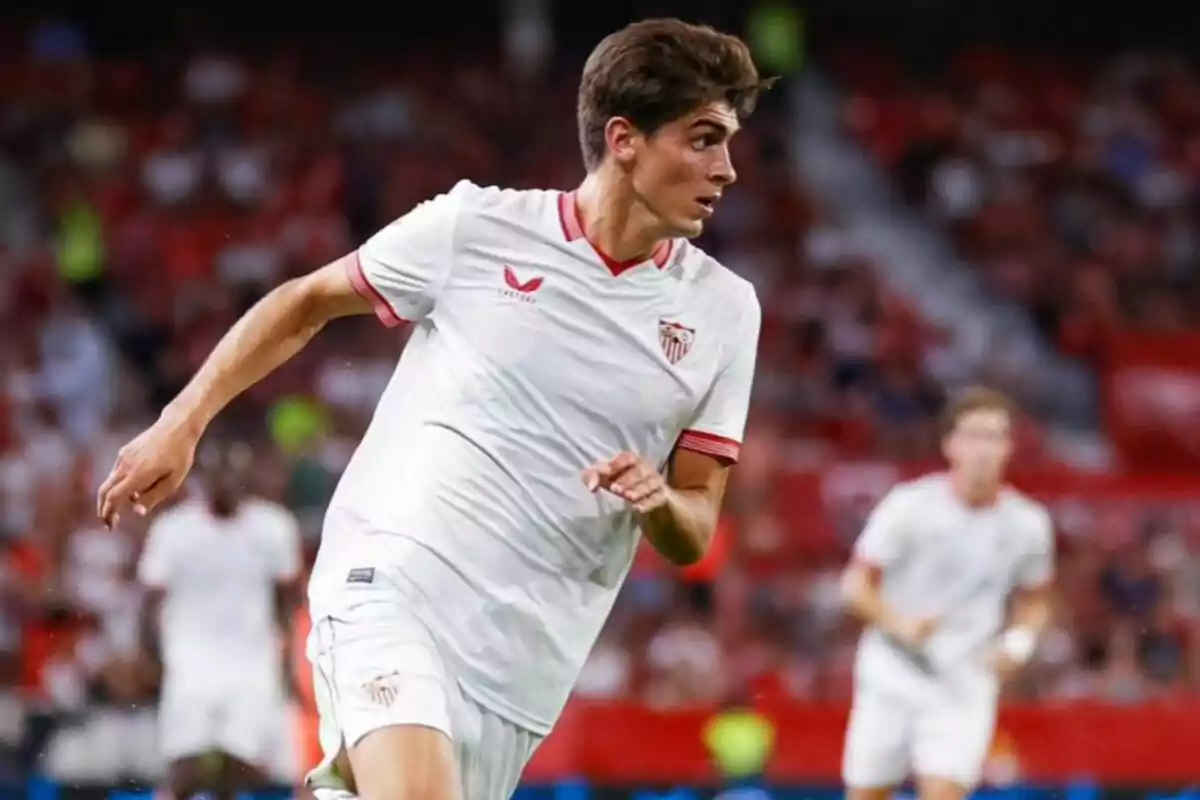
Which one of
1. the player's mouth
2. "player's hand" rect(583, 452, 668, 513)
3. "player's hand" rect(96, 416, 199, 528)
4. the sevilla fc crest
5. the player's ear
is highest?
the player's ear

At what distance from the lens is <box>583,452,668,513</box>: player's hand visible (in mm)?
4102

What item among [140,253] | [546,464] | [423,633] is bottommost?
[423,633]

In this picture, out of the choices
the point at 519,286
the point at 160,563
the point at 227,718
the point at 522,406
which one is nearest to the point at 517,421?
the point at 522,406

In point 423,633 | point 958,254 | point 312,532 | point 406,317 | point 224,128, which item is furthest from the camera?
point 958,254

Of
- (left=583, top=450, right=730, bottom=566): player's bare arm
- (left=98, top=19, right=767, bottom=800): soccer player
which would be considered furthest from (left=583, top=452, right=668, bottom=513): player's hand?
(left=98, top=19, right=767, bottom=800): soccer player

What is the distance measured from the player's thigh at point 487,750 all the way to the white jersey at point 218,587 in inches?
217

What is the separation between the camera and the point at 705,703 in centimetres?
1249

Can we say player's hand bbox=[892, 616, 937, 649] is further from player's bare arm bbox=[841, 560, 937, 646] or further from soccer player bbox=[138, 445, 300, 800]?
soccer player bbox=[138, 445, 300, 800]

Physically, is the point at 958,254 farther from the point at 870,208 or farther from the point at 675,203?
the point at 675,203

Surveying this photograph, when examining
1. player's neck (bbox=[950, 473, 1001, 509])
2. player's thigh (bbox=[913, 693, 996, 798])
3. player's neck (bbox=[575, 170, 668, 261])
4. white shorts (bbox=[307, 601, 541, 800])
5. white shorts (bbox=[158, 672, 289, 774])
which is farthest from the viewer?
white shorts (bbox=[158, 672, 289, 774])

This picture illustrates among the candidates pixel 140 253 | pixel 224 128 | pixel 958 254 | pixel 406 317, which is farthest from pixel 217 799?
pixel 958 254

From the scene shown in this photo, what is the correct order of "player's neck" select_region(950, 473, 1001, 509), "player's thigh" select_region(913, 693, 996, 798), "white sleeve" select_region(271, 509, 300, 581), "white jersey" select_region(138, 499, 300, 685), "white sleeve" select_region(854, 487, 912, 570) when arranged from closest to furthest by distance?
"player's thigh" select_region(913, 693, 996, 798) < "white sleeve" select_region(854, 487, 912, 570) < "player's neck" select_region(950, 473, 1001, 509) < "white jersey" select_region(138, 499, 300, 685) < "white sleeve" select_region(271, 509, 300, 581)

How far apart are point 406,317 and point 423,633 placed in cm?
74

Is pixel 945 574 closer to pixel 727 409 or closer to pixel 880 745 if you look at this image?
pixel 880 745
